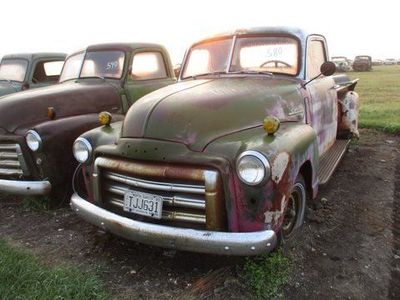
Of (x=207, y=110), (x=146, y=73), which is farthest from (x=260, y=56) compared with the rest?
(x=146, y=73)

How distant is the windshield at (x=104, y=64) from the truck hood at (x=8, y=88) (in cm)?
182

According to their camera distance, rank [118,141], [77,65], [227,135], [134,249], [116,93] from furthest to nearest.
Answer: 1. [77,65]
2. [116,93]
3. [134,249]
4. [118,141]
5. [227,135]

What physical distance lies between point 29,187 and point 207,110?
90.5 inches

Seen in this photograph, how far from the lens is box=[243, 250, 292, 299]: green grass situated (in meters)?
3.07

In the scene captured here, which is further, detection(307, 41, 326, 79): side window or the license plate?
detection(307, 41, 326, 79): side window

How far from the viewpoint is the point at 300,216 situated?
3.75 metres

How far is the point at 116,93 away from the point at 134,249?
2694 millimetres

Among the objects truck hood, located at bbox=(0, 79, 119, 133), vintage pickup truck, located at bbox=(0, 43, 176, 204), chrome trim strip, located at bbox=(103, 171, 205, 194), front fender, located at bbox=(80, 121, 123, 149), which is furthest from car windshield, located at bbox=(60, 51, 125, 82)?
chrome trim strip, located at bbox=(103, 171, 205, 194)

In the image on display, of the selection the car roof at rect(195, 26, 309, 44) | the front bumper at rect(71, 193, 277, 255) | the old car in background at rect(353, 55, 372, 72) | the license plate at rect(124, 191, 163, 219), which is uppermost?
the car roof at rect(195, 26, 309, 44)

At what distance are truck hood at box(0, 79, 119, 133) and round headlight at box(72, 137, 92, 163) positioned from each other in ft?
4.86

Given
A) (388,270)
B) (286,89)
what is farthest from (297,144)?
(388,270)

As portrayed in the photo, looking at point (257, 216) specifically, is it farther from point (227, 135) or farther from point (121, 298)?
point (121, 298)

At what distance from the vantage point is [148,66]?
6.61 m

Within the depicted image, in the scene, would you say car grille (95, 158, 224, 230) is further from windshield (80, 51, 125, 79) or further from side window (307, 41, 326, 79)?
windshield (80, 51, 125, 79)
